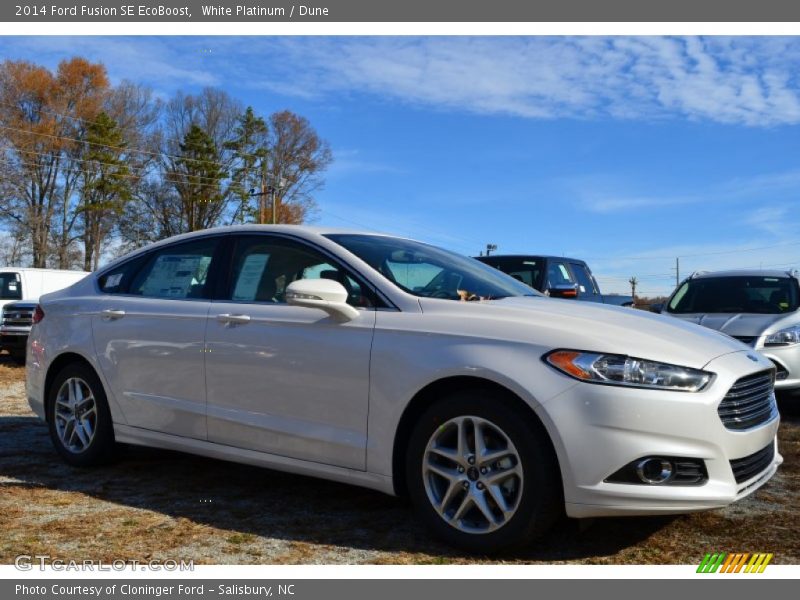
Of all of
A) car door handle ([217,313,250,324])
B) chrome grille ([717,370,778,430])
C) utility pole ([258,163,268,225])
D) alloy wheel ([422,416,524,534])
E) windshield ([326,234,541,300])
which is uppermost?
utility pole ([258,163,268,225])

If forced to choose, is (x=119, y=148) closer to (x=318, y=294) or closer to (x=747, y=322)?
(x=747, y=322)

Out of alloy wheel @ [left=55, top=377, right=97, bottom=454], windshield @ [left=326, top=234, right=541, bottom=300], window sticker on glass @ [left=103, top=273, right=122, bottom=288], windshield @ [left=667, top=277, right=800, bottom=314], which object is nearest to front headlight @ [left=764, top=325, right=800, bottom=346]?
windshield @ [left=667, top=277, right=800, bottom=314]

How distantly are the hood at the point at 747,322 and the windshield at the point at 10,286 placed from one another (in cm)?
1314

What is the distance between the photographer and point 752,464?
11.6 feet

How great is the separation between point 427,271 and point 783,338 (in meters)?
5.07

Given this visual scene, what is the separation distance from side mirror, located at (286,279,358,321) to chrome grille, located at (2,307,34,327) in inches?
461

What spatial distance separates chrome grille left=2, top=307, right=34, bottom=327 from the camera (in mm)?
13961

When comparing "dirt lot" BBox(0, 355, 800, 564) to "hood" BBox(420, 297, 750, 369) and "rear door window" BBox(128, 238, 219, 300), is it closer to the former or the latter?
"hood" BBox(420, 297, 750, 369)

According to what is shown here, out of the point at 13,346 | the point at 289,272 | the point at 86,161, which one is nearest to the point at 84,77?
the point at 86,161

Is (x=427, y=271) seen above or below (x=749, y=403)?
above

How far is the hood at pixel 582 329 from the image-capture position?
133 inches

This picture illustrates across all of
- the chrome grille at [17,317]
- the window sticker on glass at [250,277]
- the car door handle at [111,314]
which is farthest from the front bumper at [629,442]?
the chrome grille at [17,317]

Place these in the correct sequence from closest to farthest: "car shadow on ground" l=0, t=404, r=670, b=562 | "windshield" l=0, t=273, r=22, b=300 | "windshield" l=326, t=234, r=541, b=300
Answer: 1. "car shadow on ground" l=0, t=404, r=670, b=562
2. "windshield" l=326, t=234, r=541, b=300
3. "windshield" l=0, t=273, r=22, b=300

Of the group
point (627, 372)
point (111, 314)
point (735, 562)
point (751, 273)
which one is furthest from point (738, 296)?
point (111, 314)
